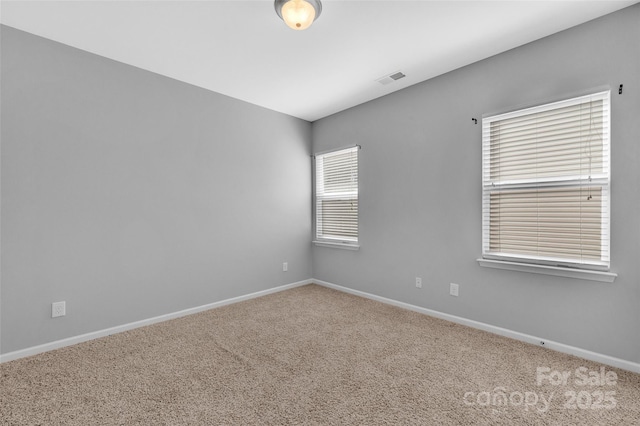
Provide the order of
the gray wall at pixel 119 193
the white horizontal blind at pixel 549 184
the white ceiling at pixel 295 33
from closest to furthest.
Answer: the white ceiling at pixel 295 33 < the white horizontal blind at pixel 549 184 < the gray wall at pixel 119 193

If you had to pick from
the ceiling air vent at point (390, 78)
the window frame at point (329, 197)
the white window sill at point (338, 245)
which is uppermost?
the ceiling air vent at point (390, 78)

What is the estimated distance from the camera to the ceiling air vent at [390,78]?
3.10 m

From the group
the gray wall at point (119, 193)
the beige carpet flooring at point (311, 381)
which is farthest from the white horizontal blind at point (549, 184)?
the gray wall at point (119, 193)

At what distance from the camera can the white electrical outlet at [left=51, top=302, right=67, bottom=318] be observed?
2480 mm

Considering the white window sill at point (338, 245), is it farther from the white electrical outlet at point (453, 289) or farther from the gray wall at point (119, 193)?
the white electrical outlet at point (453, 289)

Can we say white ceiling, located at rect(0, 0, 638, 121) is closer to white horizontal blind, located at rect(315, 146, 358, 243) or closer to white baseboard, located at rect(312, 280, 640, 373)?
white horizontal blind, located at rect(315, 146, 358, 243)

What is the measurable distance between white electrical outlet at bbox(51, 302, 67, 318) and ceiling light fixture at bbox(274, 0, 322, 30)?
2.96 meters

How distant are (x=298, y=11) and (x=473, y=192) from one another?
222 centimetres

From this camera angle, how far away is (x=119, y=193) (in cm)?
283

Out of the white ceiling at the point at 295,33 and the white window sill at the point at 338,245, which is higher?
the white ceiling at the point at 295,33

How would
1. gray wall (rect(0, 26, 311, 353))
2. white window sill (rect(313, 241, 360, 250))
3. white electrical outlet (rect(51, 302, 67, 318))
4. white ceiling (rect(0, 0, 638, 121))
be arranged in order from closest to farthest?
white ceiling (rect(0, 0, 638, 121)), gray wall (rect(0, 26, 311, 353)), white electrical outlet (rect(51, 302, 67, 318)), white window sill (rect(313, 241, 360, 250))

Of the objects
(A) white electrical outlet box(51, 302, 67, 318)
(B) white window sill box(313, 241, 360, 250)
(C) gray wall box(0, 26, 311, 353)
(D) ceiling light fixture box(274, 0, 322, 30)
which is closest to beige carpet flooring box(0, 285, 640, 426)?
(A) white electrical outlet box(51, 302, 67, 318)

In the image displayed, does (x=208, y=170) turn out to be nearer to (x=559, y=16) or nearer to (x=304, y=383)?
(x=304, y=383)

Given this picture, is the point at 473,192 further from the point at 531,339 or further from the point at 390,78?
the point at 390,78
